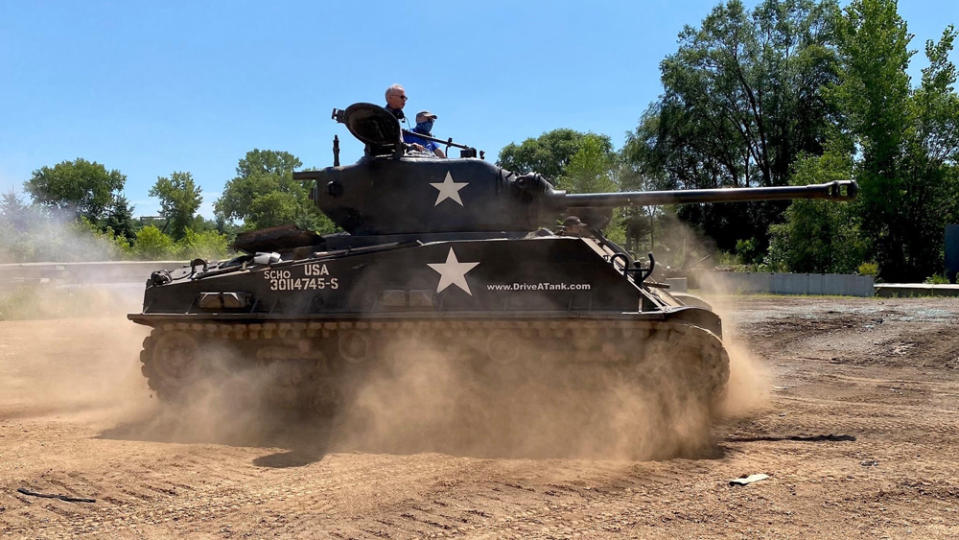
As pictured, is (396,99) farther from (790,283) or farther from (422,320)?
(790,283)

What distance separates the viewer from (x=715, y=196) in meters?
9.76

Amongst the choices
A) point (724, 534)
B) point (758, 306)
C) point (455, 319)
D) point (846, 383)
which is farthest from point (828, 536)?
point (758, 306)

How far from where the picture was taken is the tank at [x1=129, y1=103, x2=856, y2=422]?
8.31 meters

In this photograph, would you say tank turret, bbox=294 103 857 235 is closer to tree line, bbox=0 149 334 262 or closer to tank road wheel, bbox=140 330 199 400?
tank road wheel, bbox=140 330 199 400

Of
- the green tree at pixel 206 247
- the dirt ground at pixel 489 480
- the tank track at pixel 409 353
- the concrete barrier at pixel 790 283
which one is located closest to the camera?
the dirt ground at pixel 489 480

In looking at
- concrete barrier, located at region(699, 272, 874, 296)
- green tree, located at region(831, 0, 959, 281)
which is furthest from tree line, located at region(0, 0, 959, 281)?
concrete barrier, located at region(699, 272, 874, 296)

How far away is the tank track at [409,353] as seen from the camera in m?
8.13

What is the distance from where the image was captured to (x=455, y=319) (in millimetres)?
8672

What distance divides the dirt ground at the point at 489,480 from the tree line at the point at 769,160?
1361 cm

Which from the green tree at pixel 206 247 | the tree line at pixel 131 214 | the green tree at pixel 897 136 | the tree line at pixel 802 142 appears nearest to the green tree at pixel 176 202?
the tree line at pixel 131 214

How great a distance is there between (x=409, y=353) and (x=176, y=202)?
236 ft

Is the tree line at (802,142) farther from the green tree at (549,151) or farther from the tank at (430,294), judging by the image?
the tank at (430,294)

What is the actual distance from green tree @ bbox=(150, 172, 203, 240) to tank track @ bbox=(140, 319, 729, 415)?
227 feet

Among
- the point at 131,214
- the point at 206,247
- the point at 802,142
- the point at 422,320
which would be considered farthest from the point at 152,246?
the point at 422,320
